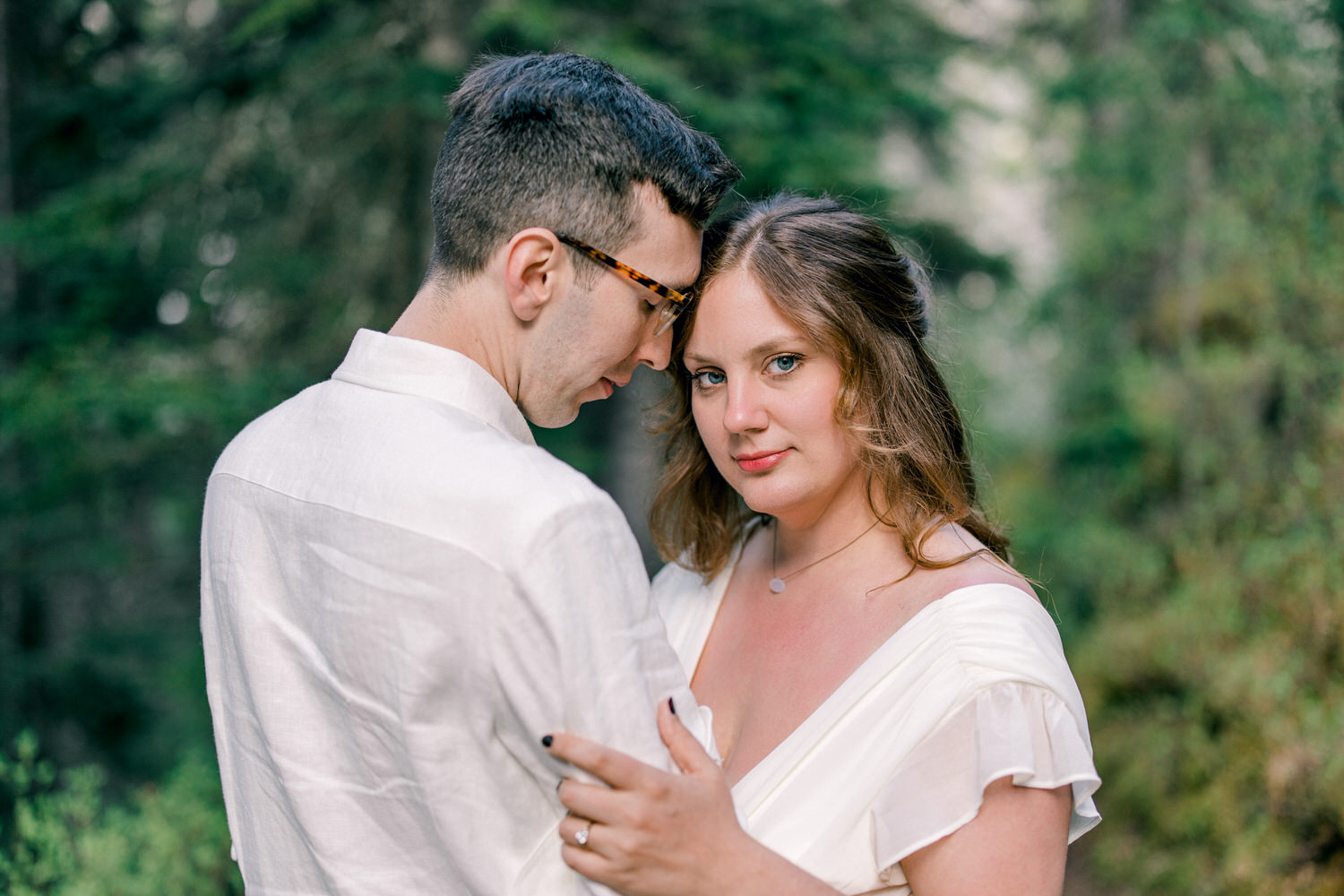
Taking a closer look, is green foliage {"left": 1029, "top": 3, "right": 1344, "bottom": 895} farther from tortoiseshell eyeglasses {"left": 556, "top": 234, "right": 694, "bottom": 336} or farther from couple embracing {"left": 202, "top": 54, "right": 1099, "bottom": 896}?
tortoiseshell eyeglasses {"left": 556, "top": 234, "right": 694, "bottom": 336}

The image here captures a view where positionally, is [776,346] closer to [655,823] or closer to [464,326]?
[464,326]

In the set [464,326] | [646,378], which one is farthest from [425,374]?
[646,378]

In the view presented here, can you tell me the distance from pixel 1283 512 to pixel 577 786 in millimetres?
5565

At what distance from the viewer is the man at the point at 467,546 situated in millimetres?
1230

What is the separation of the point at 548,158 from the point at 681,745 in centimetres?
91

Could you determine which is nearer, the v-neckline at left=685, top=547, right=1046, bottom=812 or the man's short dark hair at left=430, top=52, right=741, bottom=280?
the man's short dark hair at left=430, top=52, right=741, bottom=280

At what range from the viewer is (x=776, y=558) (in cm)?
249

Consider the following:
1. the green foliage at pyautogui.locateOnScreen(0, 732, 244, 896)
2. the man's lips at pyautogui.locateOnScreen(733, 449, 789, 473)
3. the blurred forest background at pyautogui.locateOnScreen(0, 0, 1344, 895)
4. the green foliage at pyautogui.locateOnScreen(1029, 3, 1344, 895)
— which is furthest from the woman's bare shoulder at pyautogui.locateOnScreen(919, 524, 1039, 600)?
the green foliage at pyautogui.locateOnScreen(1029, 3, 1344, 895)

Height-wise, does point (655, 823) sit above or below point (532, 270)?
below

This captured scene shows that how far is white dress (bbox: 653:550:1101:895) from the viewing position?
5.40ft

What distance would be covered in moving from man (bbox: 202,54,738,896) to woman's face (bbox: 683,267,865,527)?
1.06 ft

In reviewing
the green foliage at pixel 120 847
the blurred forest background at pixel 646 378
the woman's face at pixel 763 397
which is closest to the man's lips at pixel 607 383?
the woman's face at pixel 763 397

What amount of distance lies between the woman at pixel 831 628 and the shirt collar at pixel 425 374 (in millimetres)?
544

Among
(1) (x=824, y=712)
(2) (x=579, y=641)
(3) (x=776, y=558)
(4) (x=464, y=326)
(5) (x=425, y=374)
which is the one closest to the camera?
(2) (x=579, y=641)
